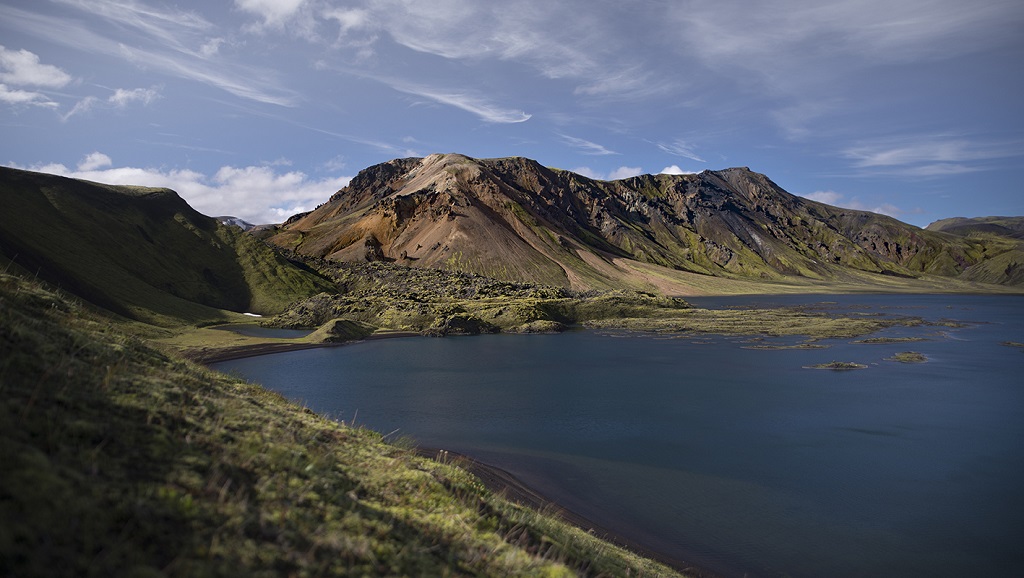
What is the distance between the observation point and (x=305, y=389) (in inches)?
2242

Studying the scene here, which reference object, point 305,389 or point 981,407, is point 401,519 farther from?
point 981,407

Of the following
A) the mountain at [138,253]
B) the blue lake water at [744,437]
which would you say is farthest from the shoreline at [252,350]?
the mountain at [138,253]

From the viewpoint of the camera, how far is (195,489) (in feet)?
28.2

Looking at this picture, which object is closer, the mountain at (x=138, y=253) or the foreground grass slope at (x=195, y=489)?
the foreground grass slope at (x=195, y=489)

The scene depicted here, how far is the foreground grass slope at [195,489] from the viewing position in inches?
270

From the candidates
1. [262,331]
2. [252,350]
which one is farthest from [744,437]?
[262,331]

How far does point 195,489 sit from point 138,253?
431 feet

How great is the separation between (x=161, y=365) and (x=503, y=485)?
810 inches

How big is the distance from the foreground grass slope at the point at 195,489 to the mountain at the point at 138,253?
3182 inches

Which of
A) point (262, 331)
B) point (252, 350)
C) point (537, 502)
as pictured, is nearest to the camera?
point (537, 502)

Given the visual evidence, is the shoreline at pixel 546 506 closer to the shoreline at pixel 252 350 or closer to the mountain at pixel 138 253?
the shoreline at pixel 252 350

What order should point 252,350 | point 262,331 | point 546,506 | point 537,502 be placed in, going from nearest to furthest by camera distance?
point 546,506 → point 537,502 → point 252,350 → point 262,331

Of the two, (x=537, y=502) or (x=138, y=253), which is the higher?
(x=138, y=253)

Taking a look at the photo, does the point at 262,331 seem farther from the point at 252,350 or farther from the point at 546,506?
the point at 546,506
